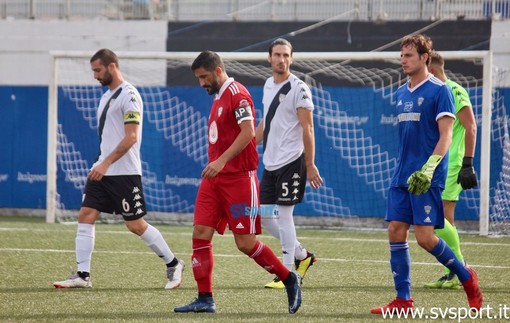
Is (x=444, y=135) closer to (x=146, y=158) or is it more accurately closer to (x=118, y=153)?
(x=118, y=153)

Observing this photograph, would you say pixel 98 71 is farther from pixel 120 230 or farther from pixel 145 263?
pixel 120 230

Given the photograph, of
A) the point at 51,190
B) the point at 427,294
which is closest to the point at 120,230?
the point at 51,190

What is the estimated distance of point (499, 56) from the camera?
17812 mm

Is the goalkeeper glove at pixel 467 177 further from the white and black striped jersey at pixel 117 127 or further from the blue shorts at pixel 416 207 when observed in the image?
the white and black striped jersey at pixel 117 127

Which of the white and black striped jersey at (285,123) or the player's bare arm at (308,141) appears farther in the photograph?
the white and black striped jersey at (285,123)

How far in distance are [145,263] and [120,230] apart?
A: 13.6 ft

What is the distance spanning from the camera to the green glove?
689 cm

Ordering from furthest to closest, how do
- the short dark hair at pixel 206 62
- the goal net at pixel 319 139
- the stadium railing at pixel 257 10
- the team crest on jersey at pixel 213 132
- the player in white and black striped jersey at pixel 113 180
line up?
the stadium railing at pixel 257 10, the goal net at pixel 319 139, the player in white and black striped jersey at pixel 113 180, the team crest on jersey at pixel 213 132, the short dark hair at pixel 206 62

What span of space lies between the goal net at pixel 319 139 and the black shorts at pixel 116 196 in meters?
6.17

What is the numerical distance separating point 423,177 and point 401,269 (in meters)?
0.78

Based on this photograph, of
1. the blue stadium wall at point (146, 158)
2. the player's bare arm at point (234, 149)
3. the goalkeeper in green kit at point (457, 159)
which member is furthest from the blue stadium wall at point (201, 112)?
the player's bare arm at point (234, 149)

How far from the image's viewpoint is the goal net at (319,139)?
610 inches

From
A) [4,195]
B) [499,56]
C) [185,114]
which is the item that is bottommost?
[4,195]

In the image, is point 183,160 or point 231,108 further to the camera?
point 183,160
